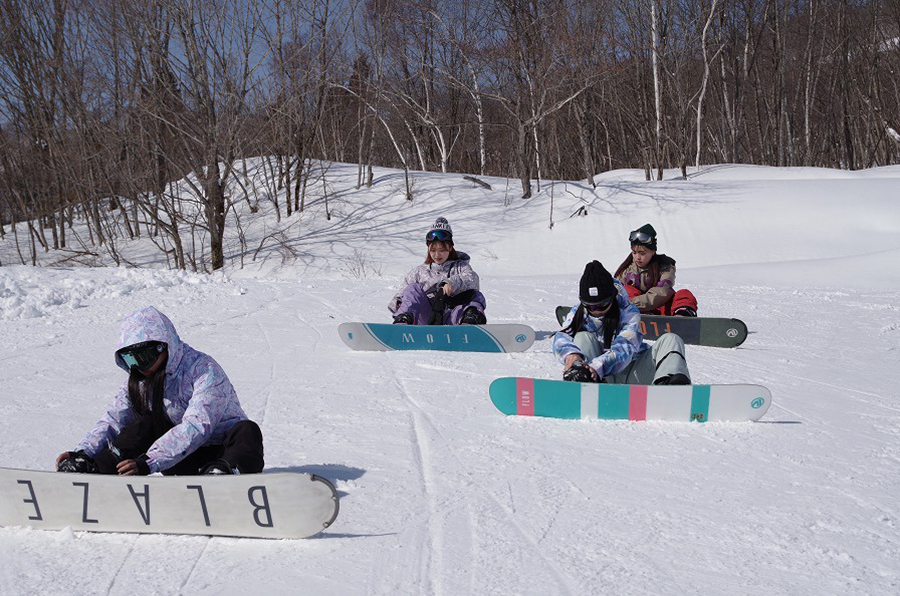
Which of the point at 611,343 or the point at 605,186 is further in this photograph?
the point at 605,186

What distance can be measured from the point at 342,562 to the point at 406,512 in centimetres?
51

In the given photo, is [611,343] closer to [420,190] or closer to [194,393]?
[194,393]

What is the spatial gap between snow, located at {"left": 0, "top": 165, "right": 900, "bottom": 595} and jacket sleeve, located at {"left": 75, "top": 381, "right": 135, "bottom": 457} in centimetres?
37

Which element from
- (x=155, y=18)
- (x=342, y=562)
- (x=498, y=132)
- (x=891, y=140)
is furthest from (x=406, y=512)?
(x=891, y=140)

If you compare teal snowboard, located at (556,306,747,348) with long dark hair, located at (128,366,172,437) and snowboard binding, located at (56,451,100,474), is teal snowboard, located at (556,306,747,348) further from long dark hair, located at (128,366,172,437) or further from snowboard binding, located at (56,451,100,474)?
snowboard binding, located at (56,451,100,474)

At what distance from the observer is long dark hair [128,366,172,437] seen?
10.6ft

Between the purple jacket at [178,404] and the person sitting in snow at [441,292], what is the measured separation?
3814 mm

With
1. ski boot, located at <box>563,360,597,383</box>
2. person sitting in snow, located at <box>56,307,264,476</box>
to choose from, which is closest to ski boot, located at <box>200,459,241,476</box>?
person sitting in snow, located at <box>56,307,264,476</box>

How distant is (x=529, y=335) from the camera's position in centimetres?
677

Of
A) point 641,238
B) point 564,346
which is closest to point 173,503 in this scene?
point 564,346

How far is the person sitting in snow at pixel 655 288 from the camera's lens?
7.40 meters

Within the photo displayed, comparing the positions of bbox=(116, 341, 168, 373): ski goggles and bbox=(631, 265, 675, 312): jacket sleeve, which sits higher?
bbox=(116, 341, 168, 373): ski goggles

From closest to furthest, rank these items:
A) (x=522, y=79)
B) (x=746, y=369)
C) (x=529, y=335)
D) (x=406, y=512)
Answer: (x=406, y=512)
(x=746, y=369)
(x=529, y=335)
(x=522, y=79)

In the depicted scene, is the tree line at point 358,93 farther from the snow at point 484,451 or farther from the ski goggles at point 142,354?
the ski goggles at point 142,354
